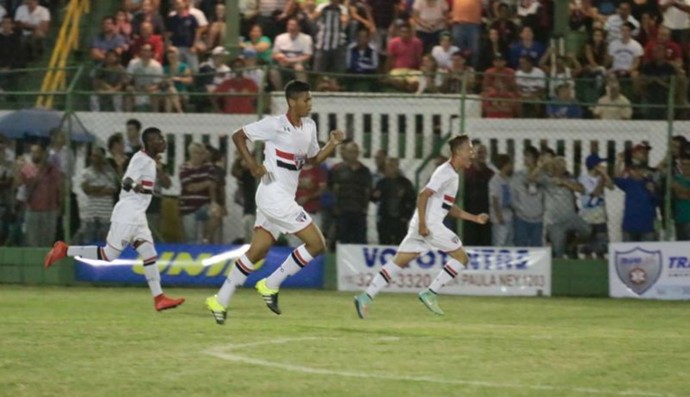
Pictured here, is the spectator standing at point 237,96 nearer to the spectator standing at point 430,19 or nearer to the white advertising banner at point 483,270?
the white advertising banner at point 483,270

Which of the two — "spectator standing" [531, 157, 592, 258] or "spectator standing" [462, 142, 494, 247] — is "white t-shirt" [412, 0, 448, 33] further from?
"spectator standing" [531, 157, 592, 258]

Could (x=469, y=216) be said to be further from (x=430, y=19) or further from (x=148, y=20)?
(x=148, y=20)

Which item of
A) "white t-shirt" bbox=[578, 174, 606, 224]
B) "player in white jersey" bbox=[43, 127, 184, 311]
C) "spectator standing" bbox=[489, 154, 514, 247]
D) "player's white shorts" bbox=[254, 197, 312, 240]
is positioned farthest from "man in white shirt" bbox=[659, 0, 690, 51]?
"player's white shorts" bbox=[254, 197, 312, 240]

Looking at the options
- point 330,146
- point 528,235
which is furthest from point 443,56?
point 330,146

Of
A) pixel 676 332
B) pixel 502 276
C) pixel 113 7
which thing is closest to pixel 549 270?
pixel 502 276

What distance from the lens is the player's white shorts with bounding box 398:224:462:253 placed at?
18.2 m

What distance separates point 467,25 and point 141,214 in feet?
30.4

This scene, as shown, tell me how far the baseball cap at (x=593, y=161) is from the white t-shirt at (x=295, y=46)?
17.2 feet

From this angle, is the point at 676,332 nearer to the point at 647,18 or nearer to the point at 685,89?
the point at 685,89

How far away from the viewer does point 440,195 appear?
60.2 ft

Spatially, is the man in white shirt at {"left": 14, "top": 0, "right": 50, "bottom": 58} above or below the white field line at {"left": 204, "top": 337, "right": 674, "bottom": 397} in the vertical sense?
above

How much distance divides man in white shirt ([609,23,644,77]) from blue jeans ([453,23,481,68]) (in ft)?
7.08

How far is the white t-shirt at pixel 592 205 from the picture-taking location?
22.9 m

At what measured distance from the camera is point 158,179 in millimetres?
23000
